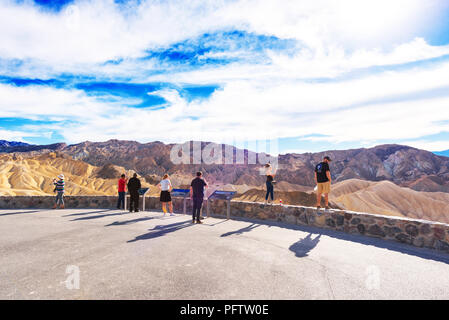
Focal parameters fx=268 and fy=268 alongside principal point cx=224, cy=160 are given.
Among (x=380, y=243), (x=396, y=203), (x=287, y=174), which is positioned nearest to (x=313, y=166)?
(x=287, y=174)

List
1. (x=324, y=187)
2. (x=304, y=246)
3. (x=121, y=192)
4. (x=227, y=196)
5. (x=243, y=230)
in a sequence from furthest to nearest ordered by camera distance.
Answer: (x=121, y=192) → (x=227, y=196) → (x=324, y=187) → (x=243, y=230) → (x=304, y=246)

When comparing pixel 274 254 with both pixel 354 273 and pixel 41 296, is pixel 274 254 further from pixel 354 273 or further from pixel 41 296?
pixel 41 296

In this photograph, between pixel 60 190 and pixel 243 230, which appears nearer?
pixel 243 230

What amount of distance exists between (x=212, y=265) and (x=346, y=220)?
15.1ft

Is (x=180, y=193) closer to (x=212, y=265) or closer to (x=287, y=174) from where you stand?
(x=212, y=265)

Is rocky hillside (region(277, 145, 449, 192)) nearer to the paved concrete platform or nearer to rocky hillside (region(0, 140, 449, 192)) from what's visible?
rocky hillside (region(0, 140, 449, 192))

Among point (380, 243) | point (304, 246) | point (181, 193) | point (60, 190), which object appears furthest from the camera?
point (60, 190)

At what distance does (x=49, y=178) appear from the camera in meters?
57.7

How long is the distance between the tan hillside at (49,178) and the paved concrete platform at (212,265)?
4176 centimetres

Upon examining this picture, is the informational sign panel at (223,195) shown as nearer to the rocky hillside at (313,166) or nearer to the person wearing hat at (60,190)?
the person wearing hat at (60,190)

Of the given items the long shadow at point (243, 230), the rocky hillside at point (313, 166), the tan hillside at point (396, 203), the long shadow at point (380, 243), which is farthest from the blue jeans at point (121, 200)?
the rocky hillside at point (313, 166)

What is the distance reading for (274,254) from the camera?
523 centimetres

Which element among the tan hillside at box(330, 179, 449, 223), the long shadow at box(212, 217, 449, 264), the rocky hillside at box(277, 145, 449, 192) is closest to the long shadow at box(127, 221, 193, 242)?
the long shadow at box(212, 217, 449, 264)

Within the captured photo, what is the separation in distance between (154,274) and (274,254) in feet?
7.65
